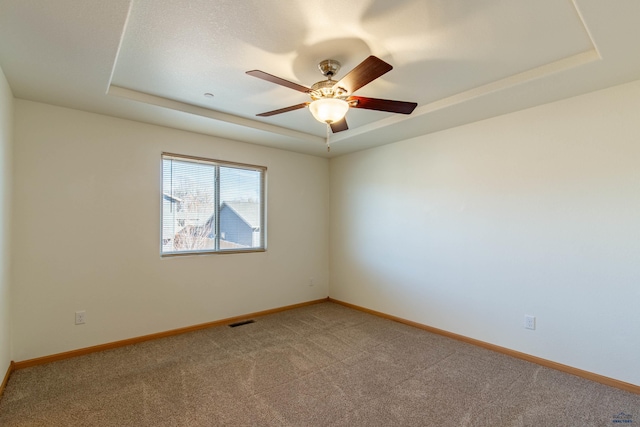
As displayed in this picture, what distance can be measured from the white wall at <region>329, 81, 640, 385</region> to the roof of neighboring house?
164cm

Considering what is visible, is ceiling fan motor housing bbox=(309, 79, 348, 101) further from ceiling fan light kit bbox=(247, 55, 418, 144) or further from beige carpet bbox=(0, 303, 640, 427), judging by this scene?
beige carpet bbox=(0, 303, 640, 427)

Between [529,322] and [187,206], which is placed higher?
[187,206]

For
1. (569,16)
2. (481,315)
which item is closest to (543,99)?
(569,16)

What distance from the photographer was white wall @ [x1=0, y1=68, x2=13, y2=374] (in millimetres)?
2295

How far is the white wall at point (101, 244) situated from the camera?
9.01 feet

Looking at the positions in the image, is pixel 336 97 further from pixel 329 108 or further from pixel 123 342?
pixel 123 342

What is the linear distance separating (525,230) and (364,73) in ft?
7.45

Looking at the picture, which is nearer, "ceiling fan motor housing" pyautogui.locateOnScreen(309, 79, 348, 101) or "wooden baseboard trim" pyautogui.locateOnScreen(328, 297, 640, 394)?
"ceiling fan motor housing" pyautogui.locateOnScreen(309, 79, 348, 101)

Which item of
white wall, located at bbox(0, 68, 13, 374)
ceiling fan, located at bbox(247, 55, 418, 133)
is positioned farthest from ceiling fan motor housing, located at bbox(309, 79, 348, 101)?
white wall, located at bbox(0, 68, 13, 374)

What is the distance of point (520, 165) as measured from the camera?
2969 mm

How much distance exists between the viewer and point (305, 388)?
2.37m

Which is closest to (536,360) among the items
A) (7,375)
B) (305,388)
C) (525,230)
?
(525,230)

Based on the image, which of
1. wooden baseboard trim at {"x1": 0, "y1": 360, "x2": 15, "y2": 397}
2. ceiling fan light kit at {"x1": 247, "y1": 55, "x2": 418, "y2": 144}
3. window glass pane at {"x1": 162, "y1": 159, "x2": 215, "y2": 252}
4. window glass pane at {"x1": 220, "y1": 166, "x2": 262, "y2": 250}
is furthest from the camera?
window glass pane at {"x1": 220, "y1": 166, "x2": 262, "y2": 250}

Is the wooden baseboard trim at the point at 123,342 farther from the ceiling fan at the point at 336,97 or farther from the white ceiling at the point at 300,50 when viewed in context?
the ceiling fan at the point at 336,97
